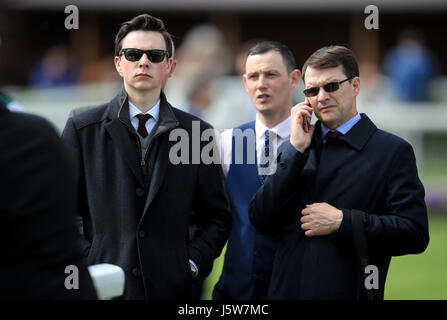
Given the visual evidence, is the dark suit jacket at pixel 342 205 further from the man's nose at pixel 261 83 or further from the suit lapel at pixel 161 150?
the man's nose at pixel 261 83

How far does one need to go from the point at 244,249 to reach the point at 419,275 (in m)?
4.77

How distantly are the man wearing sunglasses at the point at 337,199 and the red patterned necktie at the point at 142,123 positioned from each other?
26.1 inches

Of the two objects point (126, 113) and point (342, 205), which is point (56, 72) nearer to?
point (126, 113)

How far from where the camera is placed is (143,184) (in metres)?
3.51

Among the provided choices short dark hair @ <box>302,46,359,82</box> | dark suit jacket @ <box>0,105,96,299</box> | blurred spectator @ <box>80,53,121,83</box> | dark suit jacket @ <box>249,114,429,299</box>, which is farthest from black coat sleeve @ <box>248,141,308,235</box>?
blurred spectator @ <box>80,53,121,83</box>

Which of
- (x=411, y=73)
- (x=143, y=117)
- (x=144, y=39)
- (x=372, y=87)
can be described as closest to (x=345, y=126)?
(x=143, y=117)

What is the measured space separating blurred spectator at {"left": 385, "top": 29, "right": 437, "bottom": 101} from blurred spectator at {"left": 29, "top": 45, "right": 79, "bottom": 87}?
703 cm

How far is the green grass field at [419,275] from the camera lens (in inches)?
278

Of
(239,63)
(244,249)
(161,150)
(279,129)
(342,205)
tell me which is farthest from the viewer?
(239,63)

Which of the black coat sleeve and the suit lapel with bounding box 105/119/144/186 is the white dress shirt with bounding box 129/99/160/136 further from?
the black coat sleeve

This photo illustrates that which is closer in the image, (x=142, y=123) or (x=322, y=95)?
(x=322, y=95)

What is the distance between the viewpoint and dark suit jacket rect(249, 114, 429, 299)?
3277 mm

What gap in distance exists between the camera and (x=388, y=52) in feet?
63.3
